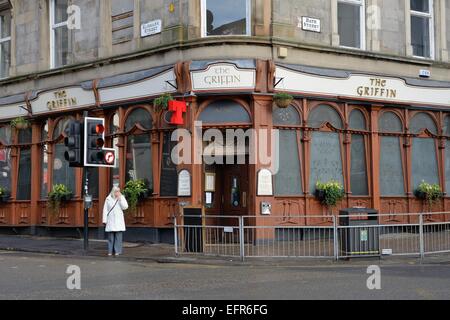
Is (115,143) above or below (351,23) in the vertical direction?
below

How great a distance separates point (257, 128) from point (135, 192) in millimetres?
4088

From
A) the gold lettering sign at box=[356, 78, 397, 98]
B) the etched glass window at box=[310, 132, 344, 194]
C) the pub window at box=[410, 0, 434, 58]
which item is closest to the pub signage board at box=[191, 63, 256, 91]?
the etched glass window at box=[310, 132, 344, 194]

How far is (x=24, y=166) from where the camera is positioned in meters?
24.0

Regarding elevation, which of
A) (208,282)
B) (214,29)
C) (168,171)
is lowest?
(208,282)

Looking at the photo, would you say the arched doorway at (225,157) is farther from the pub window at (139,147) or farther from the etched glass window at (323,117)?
the etched glass window at (323,117)

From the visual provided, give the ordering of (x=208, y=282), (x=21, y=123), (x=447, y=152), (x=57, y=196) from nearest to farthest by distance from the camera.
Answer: (x=208, y=282) < (x=447, y=152) < (x=57, y=196) < (x=21, y=123)

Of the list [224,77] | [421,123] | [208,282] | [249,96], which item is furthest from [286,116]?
[208,282]

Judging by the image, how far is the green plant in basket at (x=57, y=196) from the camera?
2216cm

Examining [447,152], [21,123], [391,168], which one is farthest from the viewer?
[21,123]

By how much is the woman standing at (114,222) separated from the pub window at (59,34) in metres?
7.39

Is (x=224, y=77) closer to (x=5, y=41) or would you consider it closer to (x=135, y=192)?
(x=135, y=192)

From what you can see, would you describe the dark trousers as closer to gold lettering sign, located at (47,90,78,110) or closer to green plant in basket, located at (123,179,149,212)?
green plant in basket, located at (123,179,149,212)

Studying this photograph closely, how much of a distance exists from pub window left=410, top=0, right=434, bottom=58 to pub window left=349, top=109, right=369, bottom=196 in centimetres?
354
